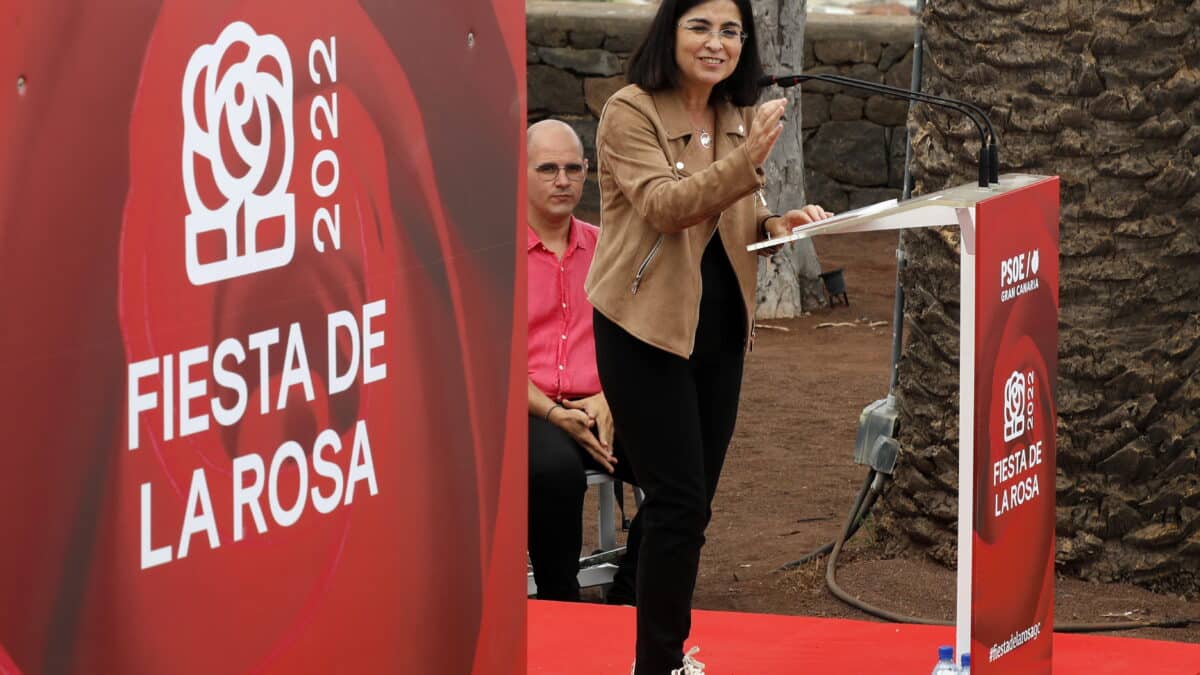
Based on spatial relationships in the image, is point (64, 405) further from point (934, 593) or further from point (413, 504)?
point (934, 593)

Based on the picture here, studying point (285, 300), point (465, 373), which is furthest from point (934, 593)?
point (285, 300)

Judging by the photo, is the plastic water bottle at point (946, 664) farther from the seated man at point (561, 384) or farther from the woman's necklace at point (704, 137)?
the seated man at point (561, 384)

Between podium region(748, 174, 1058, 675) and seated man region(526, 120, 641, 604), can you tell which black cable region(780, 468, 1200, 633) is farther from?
podium region(748, 174, 1058, 675)

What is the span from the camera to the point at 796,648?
393cm

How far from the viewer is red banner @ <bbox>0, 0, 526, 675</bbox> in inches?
61.0

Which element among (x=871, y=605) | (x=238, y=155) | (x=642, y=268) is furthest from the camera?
(x=871, y=605)

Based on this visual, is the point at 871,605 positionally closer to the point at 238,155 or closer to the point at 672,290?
the point at 672,290

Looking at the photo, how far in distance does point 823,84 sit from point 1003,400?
9075 mm

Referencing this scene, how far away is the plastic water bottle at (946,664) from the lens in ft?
10.9

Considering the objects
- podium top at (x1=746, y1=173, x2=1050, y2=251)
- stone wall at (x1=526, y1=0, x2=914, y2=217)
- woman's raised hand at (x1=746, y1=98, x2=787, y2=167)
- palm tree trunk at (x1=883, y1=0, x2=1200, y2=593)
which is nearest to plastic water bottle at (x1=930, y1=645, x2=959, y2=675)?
podium top at (x1=746, y1=173, x2=1050, y2=251)

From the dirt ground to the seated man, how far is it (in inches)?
25.9

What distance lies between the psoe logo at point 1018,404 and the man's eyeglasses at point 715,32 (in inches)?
31.9

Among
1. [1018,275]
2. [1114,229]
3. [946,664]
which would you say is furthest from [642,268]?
[1114,229]

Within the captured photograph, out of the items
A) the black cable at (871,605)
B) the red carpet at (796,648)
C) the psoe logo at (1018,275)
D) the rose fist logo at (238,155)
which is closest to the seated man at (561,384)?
the red carpet at (796,648)
